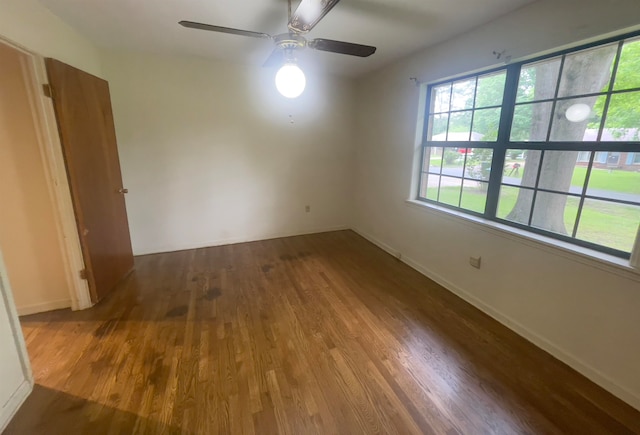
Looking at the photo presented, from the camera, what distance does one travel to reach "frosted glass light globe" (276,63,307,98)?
6.75ft

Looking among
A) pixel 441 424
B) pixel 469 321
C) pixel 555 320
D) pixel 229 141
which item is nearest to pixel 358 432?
pixel 441 424

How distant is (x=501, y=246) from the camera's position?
232 cm

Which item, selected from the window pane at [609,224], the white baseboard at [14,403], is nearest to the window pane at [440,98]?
the window pane at [609,224]

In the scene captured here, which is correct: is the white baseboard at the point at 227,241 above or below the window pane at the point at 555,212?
below

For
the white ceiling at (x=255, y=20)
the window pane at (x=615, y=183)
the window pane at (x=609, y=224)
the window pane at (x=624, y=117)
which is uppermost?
the white ceiling at (x=255, y=20)

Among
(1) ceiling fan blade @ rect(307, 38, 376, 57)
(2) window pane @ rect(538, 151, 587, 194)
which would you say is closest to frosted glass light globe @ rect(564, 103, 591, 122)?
(2) window pane @ rect(538, 151, 587, 194)

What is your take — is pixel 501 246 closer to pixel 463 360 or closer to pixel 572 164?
pixel 572 164

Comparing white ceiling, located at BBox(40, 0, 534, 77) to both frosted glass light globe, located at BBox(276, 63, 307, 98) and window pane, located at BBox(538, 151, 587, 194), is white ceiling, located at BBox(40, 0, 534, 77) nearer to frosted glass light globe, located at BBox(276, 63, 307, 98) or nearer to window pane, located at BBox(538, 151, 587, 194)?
frosted glass light globe, located at BBox(276, 63, 307, 98)

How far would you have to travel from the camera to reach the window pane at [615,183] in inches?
65.1

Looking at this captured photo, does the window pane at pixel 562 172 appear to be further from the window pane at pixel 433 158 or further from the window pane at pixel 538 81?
the window pane at pixel 433 158

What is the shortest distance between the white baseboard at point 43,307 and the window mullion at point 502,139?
3.93 meters

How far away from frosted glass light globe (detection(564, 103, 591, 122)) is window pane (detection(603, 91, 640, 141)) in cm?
11

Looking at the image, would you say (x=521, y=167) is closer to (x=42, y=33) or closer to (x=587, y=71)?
(x=587, y=71)

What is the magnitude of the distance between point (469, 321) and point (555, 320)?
58cm
